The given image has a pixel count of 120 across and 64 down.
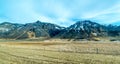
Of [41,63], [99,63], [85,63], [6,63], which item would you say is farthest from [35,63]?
[99,63]

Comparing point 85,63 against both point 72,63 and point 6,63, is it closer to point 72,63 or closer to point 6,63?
point 72,63

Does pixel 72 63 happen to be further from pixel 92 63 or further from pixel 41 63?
pixel 41 63

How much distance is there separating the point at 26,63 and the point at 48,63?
2438 mm

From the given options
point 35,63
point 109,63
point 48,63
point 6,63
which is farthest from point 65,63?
Result: point 6,63

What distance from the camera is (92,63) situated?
1872 centimetres

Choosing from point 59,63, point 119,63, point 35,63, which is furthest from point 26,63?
point 119,63

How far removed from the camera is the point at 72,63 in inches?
746

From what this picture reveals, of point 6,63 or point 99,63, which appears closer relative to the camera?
point 99,63

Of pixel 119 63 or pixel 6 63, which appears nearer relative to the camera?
pixel 119 63

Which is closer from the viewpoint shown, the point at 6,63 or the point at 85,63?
the point at 85,63

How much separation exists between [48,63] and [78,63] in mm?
3237

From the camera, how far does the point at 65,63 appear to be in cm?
1902

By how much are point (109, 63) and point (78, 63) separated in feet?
10.8

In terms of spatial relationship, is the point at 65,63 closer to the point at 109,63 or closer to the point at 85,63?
the point at 85,63
